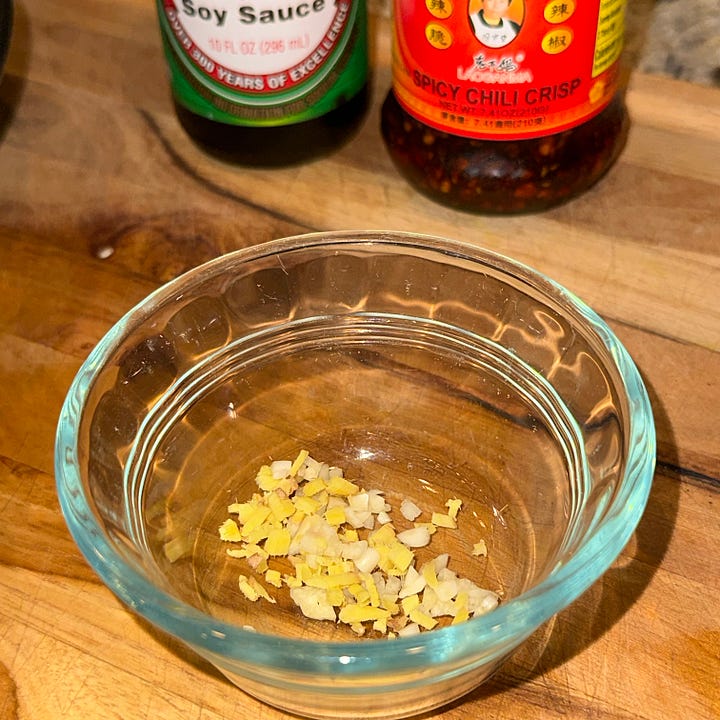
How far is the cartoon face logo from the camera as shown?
717mm

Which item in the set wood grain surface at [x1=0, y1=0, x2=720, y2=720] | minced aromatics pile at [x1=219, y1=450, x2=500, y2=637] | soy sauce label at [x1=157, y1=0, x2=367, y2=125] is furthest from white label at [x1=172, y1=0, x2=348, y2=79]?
minced aromatics pile at [x1=219, y1=450, x2=500, y2=637]

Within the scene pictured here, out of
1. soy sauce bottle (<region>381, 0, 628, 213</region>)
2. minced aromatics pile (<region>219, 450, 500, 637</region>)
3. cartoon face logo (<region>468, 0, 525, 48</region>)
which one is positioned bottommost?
minced aromatics pile (<region>219, 450, 500, 637</region>)

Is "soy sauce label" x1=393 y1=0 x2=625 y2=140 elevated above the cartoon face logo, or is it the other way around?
the cartoon face logo

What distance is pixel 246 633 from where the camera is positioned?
465 millimetres

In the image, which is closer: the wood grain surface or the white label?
the wood grain surface

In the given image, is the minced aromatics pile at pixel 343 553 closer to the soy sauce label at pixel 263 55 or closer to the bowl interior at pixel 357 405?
the bowl interior at pixel 357 405

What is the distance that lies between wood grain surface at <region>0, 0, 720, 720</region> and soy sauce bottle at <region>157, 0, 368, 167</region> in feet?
0.13

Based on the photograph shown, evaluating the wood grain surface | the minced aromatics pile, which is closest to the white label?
the wood grain surface

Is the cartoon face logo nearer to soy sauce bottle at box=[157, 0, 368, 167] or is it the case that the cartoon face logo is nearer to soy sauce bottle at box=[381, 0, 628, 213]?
soy sauce bottle at box=[381, 0, 628, 213]

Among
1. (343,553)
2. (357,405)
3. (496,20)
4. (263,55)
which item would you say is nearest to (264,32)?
(263,55)

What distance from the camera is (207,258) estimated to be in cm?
84

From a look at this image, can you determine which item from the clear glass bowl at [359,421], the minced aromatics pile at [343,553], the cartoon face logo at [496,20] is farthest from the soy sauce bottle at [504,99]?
the minced aromatics pile at [343,553]

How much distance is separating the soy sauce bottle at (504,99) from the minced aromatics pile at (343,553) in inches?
11.5

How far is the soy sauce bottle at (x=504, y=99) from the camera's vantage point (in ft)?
2.41
